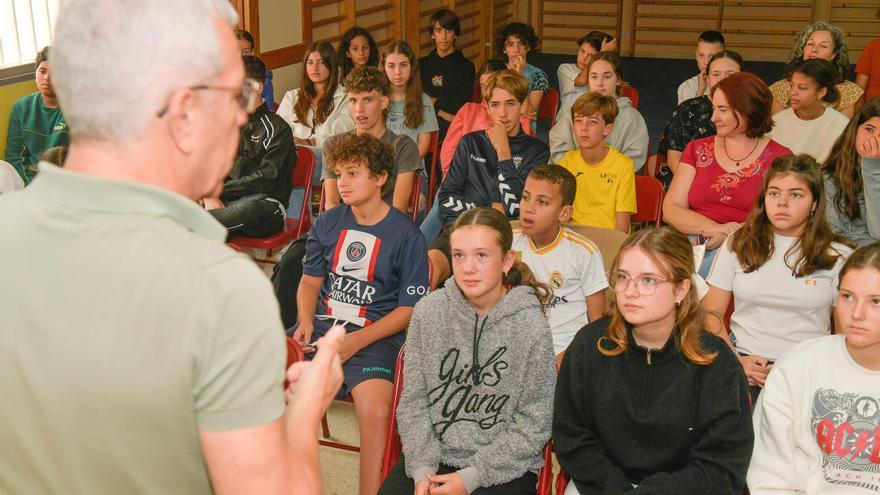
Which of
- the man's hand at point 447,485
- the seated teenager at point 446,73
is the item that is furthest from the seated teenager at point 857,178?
the seated teenager at point 446,73

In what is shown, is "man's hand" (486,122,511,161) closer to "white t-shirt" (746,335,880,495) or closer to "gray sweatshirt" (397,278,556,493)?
"gray sweatshirt" (397,278,556,493)

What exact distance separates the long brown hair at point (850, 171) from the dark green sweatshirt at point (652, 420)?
1578 mm

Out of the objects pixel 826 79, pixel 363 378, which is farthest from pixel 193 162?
pixel 826 79

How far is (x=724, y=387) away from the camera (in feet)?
7.38

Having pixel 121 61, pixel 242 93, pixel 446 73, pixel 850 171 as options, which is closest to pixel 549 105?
pixel 446 73

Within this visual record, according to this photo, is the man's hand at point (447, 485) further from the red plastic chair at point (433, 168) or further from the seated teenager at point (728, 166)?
the red plastic chair at point (433, 168)

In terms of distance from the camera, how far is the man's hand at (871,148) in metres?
3.42

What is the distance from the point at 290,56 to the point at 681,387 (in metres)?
5.38

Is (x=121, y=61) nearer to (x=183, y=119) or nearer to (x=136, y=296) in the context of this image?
(x=183, y=119)

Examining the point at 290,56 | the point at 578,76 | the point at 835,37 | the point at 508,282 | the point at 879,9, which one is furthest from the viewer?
the point at 879,9

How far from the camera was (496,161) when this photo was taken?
438 cm

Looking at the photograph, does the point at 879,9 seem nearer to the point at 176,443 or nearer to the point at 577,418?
the point at 577,418

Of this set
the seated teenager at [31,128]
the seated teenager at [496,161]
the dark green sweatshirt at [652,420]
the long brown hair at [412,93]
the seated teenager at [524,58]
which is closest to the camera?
the dark green sweatshirt at [652,420]

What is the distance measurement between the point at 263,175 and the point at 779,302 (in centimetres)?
278
